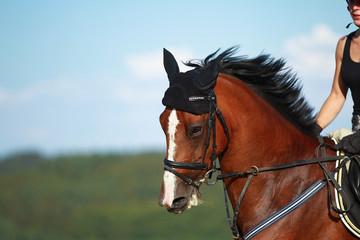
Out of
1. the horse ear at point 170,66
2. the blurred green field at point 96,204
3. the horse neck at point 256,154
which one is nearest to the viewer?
the horse neck at point 256,154

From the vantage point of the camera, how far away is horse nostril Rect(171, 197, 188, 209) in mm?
3578

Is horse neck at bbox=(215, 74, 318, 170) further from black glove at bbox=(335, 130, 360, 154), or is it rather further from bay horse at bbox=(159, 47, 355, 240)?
black glove at bbox=(335, 130, 360, 154)

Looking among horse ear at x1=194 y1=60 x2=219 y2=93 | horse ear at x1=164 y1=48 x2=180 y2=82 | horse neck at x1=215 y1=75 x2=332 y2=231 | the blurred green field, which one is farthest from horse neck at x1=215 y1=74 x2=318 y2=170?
the blurred green field

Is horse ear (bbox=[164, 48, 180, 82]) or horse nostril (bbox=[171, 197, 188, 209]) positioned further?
horse ear (bbox=[164, 48, 180, 82])

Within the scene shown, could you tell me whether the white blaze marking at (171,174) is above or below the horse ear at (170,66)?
below

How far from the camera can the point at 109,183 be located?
27125 millimetres

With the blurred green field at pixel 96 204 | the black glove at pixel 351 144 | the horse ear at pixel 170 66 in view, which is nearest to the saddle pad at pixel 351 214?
the black glove at pixel 351 144

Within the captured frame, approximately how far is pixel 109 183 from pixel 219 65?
23942 millimetres

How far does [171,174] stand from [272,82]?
1369mm

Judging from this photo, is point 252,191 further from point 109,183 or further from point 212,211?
point 109,183

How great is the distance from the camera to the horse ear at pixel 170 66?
13.3ft

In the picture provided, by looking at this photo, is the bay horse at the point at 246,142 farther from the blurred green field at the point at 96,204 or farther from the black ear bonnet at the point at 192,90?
the blurred green field at the point at 96,204

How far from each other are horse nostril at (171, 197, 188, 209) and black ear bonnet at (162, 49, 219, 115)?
2.37ft

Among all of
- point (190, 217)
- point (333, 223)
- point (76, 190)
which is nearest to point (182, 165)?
point (333, 223)
